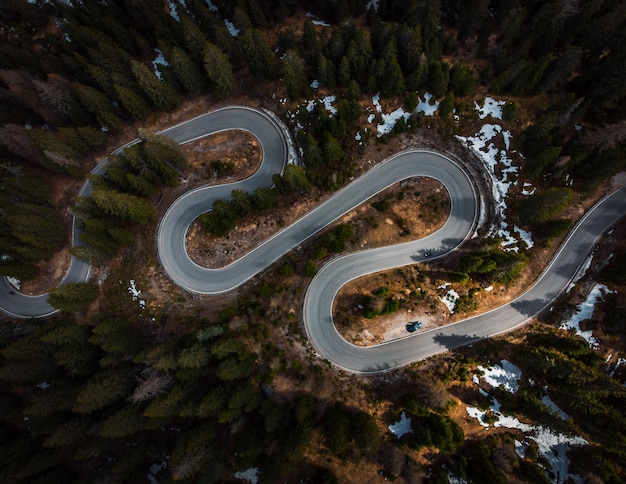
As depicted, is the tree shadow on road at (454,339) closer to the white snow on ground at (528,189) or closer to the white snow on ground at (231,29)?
the white snow on ground at (528,189)

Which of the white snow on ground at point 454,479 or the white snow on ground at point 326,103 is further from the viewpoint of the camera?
the white snow on ground at point 326,103

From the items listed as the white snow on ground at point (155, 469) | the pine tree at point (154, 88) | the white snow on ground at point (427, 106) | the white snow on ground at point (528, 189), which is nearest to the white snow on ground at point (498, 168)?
the white snow on ground at point (528, 189)

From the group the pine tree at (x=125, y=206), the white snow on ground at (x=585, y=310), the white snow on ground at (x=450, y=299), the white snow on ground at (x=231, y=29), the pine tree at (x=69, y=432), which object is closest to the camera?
the pine tree at (x=69, y=432)

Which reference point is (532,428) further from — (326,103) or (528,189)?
(326,103)

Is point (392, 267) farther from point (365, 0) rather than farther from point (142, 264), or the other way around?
point (365, 0)

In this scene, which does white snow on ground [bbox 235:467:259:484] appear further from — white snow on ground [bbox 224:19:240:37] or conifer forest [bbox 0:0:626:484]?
white snow on ground [bbox 224:19:240:37]

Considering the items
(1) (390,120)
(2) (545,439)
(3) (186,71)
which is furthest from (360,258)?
(3) (186,71)

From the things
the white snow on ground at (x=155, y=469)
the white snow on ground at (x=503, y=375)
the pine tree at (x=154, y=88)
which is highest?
the pine tree at (x=154, y=88)
